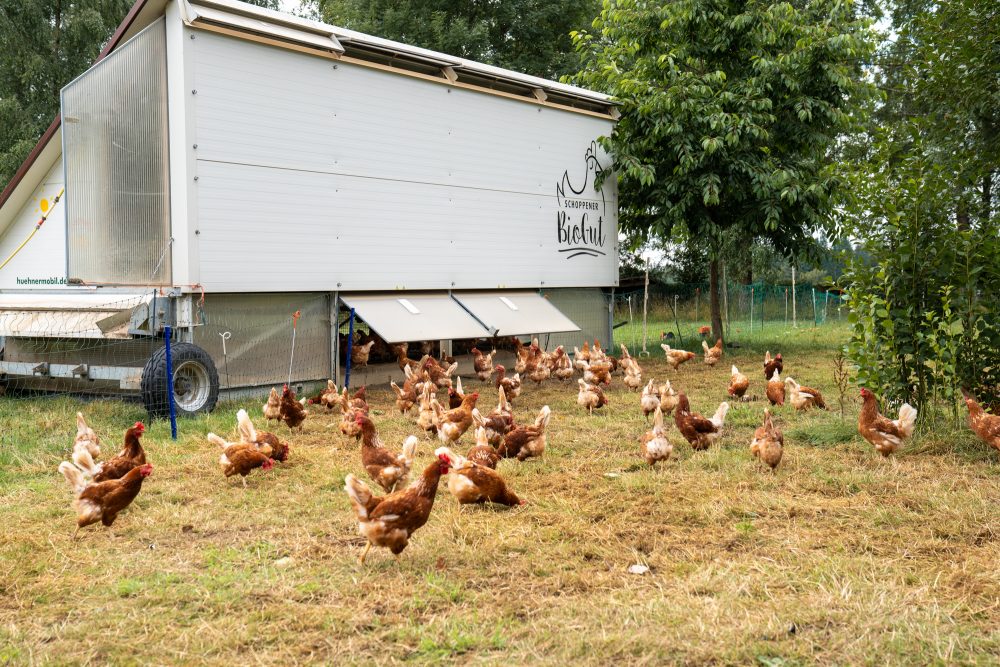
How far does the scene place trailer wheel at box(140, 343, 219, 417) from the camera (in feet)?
28.9

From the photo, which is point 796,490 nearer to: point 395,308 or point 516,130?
point 395,308

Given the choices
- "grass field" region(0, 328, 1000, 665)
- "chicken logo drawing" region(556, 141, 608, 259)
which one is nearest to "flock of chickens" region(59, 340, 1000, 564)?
"grass field" region(0, 328, 1000, 665)

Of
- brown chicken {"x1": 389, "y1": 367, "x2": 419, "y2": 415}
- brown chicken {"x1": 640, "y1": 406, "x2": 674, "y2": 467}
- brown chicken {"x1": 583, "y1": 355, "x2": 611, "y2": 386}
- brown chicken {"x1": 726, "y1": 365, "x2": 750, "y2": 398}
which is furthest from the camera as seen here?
brown chicken {"x1": 583, "y1": 355, "x2": 611, "y2": 386}

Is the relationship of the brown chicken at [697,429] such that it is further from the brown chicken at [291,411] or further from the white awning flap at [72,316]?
the white awning flap at [72,316]

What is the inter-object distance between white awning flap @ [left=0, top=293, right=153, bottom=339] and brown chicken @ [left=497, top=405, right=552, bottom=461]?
16.1 ft

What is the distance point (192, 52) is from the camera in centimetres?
981

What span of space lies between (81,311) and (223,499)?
480cm

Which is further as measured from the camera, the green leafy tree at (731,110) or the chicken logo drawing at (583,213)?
the green leafy tree at (731,110)

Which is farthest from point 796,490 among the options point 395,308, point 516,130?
point 516,130

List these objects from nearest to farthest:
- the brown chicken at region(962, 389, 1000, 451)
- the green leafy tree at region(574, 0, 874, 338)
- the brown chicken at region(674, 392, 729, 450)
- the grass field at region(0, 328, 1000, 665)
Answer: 1. the grass field at region(0, 328, 1000, 665)
2. the brown chicken at region(962, 389, 1000, 451)
3. the brown chicken at region(674, 392, 729, 450)
4. the green leafy tree at region(574, 0, 874, 338)

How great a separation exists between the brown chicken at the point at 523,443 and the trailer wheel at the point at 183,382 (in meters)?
3.95

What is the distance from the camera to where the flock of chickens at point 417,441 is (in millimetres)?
5008

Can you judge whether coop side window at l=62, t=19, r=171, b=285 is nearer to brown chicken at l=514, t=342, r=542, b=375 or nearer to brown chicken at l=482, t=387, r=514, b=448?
brown chicken at l=482, t=387, r=514, b=448

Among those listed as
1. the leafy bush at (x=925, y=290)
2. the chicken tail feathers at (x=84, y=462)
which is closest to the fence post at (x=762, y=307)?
the leafy bush at (x=925, y=290)
